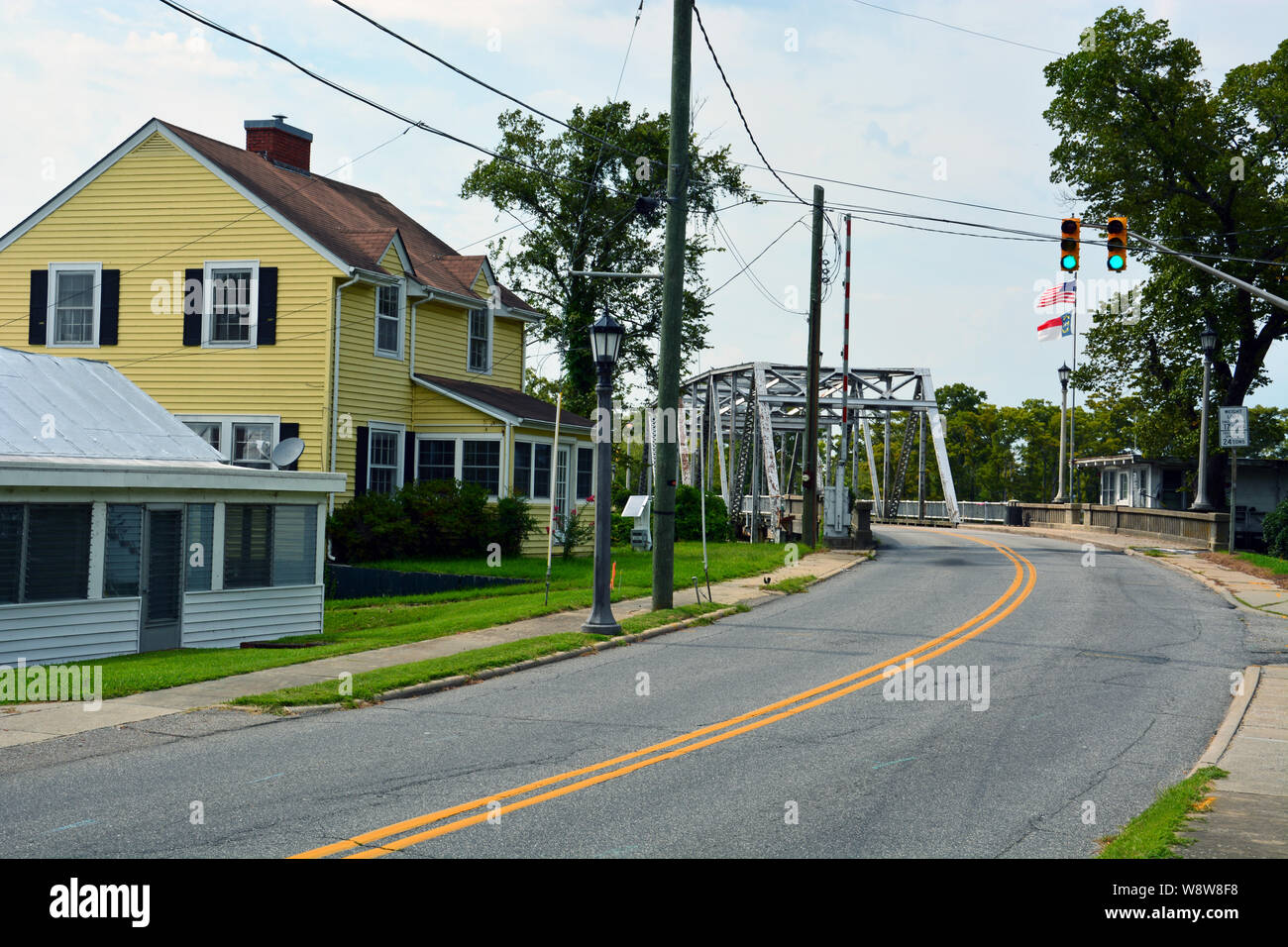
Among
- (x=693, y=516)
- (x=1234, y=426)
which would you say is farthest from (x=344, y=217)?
(x=1234, y=426)

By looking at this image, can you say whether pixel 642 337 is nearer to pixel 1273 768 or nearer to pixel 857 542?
pixel 857 542

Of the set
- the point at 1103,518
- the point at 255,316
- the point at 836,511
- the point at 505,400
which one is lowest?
the point at 1103,518

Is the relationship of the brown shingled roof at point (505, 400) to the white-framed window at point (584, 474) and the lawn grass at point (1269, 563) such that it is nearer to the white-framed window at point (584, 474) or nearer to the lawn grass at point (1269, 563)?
the white-framed window at point (584, 474)

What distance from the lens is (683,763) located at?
9352mm

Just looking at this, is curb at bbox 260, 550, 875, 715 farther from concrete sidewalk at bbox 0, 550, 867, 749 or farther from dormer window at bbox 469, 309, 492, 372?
dormer window at bbox 469, 309, 492, 372

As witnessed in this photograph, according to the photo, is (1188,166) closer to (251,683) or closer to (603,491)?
(603,491)

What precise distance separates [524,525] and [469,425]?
297cm

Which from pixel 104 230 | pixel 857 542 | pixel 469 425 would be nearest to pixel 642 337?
pixel 857 542

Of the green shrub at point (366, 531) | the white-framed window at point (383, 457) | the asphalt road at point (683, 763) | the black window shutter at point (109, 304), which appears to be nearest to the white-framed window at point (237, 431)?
the white-framed window at point (383, 457)

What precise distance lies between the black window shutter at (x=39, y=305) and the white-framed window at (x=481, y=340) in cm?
1094

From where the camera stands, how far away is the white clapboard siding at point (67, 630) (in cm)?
1523

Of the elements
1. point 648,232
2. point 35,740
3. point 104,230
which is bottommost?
point 35,740

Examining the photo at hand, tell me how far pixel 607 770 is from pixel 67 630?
407 inches

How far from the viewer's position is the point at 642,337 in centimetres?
4841
